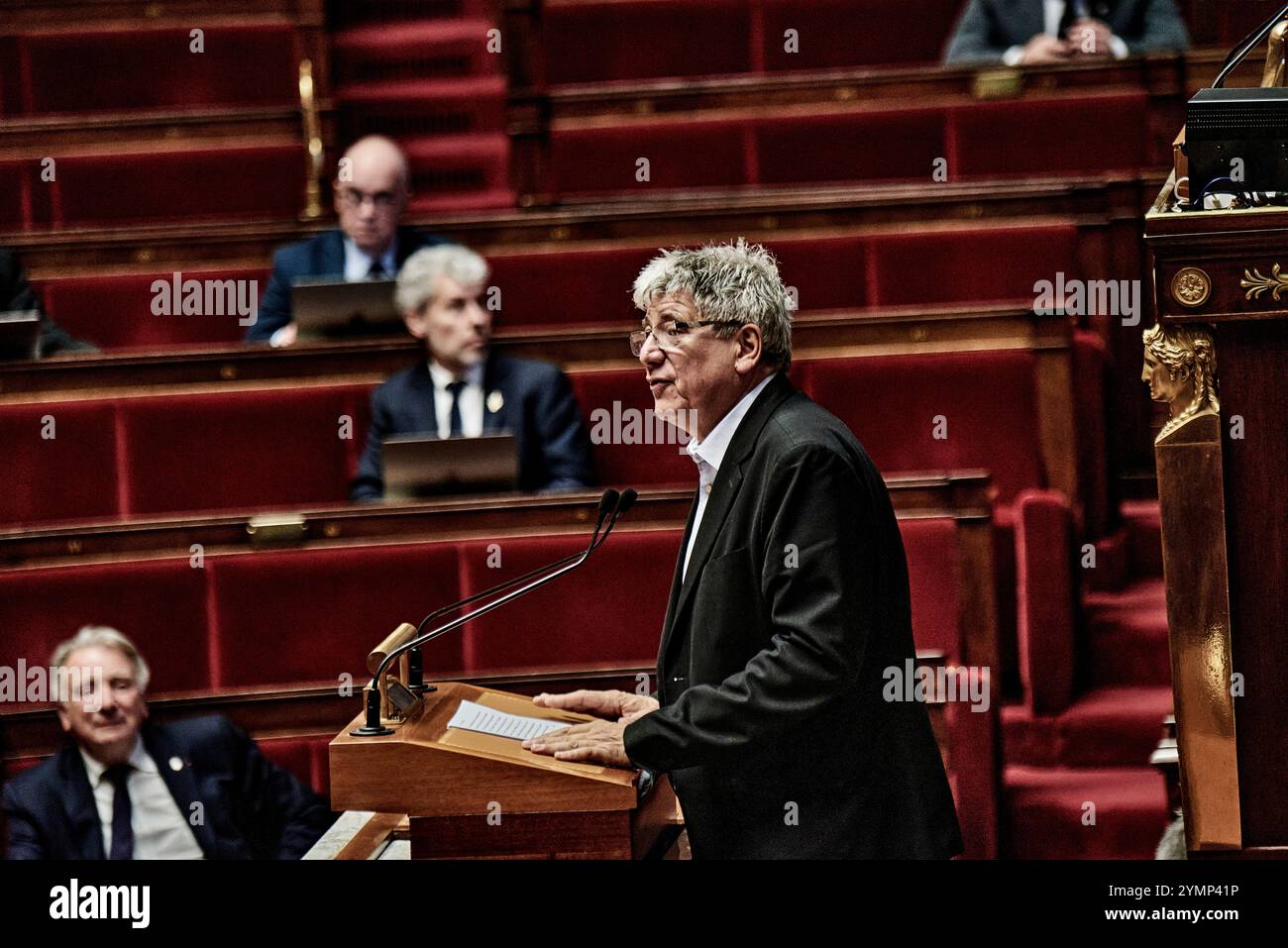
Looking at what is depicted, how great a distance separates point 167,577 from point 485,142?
76cm

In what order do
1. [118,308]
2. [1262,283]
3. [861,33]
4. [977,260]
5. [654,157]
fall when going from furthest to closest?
[861,33]
[654,157]
[118,308]
[977,260]
[1262,283]

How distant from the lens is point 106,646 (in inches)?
31.4

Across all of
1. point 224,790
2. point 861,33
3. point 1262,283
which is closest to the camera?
point 1262,283

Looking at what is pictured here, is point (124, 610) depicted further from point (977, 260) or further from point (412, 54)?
point (412, 54)

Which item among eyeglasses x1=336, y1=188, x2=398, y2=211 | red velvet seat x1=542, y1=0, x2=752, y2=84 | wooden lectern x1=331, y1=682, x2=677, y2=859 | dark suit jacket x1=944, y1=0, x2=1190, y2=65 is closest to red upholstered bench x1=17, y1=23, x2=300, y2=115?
red velvet seat x1=542, y1=0, x2=752, y2=84

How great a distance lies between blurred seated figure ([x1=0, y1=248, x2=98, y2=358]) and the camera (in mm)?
1171

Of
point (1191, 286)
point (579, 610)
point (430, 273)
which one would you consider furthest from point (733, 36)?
point (1191, 286)

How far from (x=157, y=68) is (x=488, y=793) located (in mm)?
1118

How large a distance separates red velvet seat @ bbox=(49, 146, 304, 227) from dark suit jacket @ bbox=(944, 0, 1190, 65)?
0.54 meters

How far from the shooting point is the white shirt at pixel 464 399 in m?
1.03

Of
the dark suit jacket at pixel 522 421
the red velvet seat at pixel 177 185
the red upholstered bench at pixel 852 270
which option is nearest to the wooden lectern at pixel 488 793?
the dark suit jacket at pixel 522 421

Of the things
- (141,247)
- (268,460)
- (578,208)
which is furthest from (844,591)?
(141,247)

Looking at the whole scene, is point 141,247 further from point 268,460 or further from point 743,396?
point 743,396

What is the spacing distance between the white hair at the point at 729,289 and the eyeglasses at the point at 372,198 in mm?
640
